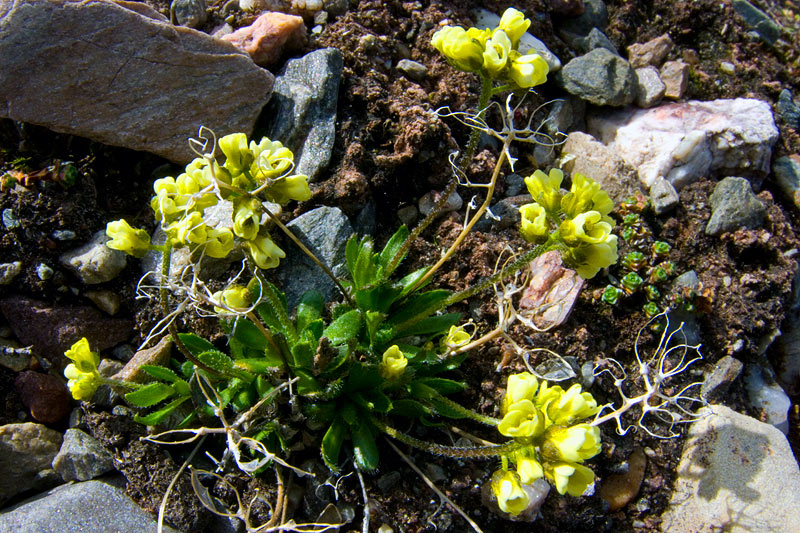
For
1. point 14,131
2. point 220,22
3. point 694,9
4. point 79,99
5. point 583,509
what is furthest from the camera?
point 694,9

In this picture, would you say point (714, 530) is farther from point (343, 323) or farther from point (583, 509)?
point (343, 323)

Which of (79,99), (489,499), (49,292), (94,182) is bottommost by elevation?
(489,499)

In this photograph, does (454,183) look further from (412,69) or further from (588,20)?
(588,20)

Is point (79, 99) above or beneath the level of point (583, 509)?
above

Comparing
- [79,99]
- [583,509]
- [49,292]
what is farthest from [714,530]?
[79,99]

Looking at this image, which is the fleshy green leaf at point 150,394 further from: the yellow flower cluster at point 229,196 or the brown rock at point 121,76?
the brown rock at point 121,76

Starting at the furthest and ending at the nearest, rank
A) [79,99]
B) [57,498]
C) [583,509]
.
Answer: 1. [79,99]
2. [583,509]
3. [57,498]

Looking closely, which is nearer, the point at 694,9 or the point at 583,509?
the point at 583,509
